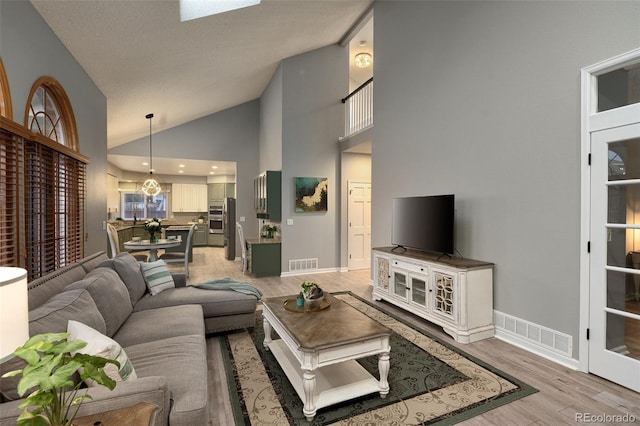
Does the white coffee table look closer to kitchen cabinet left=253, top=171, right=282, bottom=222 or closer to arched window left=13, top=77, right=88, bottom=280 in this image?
arched window left=13, top=77, right=88, bottom=280

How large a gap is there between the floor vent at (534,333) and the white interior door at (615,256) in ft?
0.66

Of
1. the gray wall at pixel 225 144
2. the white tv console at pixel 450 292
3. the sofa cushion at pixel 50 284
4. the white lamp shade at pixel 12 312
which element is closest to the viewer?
the white lamp shade at pixel 12 312

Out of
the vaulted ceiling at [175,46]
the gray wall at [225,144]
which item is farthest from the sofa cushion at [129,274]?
the gray wall at [225,144]

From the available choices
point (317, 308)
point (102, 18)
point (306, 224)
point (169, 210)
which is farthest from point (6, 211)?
point (169, 210)

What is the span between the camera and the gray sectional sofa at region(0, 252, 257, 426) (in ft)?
4.49

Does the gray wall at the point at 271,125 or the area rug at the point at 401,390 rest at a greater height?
the gray wall at the point at 271,125

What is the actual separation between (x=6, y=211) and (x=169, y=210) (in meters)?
8.79

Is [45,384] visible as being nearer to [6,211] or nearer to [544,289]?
[6,211]

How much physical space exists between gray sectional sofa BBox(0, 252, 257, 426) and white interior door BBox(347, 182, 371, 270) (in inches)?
140

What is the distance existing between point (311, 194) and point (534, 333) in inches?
171

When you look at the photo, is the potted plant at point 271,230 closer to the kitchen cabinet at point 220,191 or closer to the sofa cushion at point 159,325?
the sofa cushion at point 159,325

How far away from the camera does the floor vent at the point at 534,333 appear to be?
8.74 feet

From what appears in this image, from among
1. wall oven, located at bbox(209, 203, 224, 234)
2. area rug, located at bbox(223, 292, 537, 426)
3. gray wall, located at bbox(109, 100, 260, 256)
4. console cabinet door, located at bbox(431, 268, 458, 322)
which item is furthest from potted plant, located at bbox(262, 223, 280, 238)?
wall oven, located at bbox(209, 203, 224, 234)

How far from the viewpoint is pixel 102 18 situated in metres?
2.97
